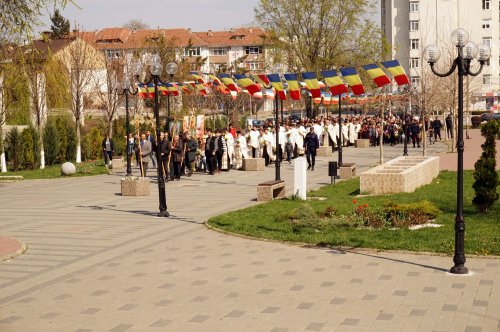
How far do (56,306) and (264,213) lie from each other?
8831mm

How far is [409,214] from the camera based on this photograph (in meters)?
17.4

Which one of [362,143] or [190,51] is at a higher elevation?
[190,51]

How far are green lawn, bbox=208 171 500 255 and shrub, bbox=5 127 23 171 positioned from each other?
22.3 meters

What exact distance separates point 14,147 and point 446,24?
202ft

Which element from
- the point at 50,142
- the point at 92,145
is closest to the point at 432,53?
the point at 50,142

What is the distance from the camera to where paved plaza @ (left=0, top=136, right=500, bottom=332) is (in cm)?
1030

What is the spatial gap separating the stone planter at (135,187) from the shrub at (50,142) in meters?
18.2

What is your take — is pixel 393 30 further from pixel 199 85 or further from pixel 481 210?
pixel 481 210

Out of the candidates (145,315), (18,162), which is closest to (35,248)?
(145,315)

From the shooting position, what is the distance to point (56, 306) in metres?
11.4

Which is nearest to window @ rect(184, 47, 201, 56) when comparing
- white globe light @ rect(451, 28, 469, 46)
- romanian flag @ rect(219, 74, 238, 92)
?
romanian flag @ rect(219, 74, 238, 92)

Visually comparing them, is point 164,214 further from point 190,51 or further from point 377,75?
point 190,51

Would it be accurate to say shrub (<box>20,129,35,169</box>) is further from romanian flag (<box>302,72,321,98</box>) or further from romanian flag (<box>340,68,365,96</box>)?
romanian flag (<box>340,68,365,96</box>)

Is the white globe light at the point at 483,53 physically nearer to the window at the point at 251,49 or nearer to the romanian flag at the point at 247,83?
the romanian flag at the point at 247,83
